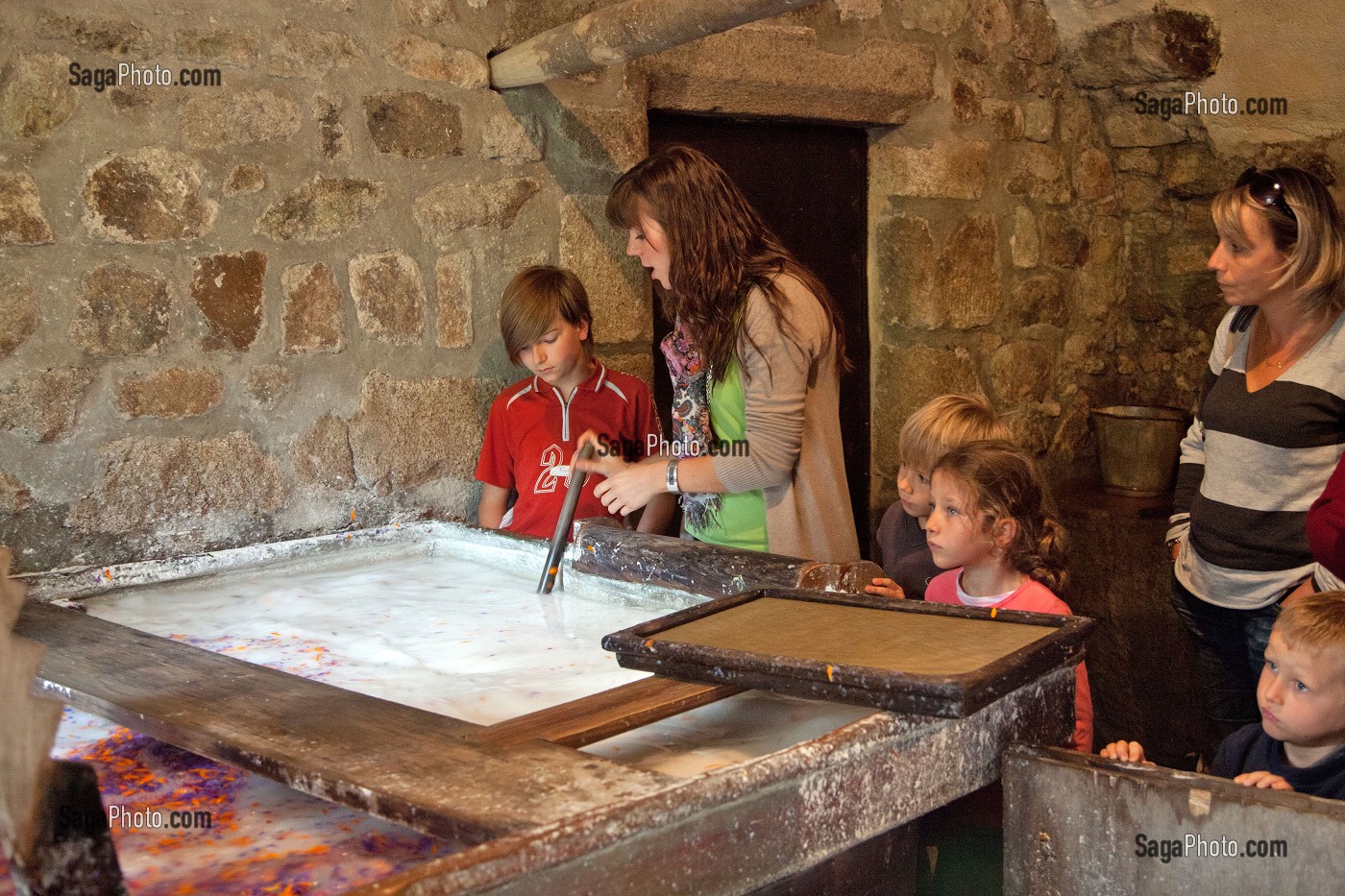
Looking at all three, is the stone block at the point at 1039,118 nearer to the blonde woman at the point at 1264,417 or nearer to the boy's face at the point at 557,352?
the blonde woman at the point at 1264,417

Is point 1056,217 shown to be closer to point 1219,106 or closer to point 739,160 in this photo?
point 1219,106

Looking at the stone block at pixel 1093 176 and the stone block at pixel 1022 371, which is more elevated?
the stone block at pixel 1093 176

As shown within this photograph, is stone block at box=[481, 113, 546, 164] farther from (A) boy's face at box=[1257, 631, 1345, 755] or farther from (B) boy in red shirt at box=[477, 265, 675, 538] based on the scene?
(A) boy's face at box=[1257, 631, 1345, 755]

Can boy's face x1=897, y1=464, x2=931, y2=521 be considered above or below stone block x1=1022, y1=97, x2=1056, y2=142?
below

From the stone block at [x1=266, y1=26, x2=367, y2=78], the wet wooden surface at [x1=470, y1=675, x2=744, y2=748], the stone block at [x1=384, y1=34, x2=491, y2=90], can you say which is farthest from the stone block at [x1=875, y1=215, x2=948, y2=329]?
the wet wooden surface at [x1=470, y1=675, x2=744, y2=748]

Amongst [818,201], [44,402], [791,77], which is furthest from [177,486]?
[818,201]

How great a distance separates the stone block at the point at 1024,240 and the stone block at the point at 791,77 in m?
0.54

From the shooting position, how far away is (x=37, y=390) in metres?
2.24

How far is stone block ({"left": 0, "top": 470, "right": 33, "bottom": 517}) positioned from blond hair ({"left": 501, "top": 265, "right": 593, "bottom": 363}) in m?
0.95

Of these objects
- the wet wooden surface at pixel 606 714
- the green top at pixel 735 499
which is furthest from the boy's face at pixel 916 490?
the wet wooden surface at pixel 606 714

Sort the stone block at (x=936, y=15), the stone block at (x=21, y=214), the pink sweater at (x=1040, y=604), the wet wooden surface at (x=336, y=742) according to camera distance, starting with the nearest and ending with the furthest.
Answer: the wet wooden surface at (x=336, y=742)
the pink sweater at (x=1040, y=604)
the stone block at (x=21, y=214)
the stone block at (x=936, y=15)

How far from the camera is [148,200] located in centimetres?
234

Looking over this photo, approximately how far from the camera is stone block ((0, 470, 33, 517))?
2234 millimetres

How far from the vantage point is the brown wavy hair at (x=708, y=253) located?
2.22 metres
